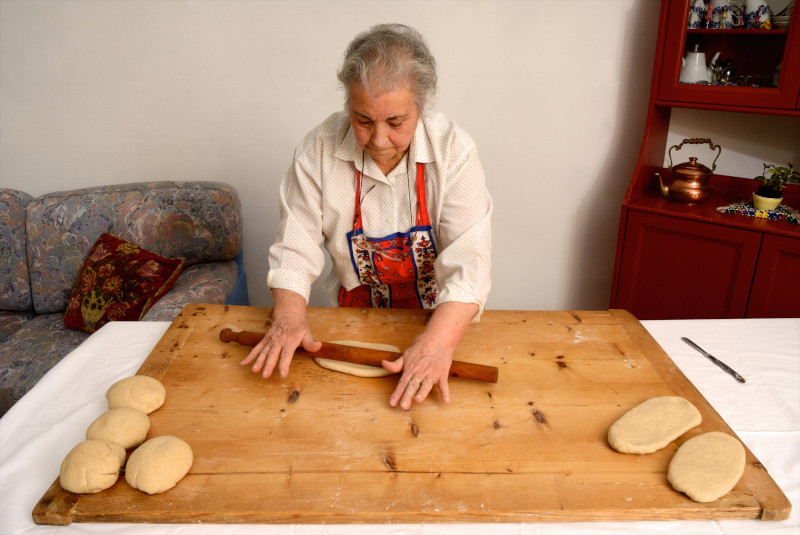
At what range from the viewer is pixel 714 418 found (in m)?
1.16

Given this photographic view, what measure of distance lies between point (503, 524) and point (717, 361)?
2.53 feet

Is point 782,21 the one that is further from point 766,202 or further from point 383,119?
point 383,119

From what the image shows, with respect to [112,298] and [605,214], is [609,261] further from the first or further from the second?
[112,298]

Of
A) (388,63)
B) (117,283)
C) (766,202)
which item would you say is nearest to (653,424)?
(388,63)

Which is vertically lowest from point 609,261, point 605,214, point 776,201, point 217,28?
point 609,261

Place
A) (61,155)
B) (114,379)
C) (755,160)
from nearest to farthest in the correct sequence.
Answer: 1. (114,379)
2. (755,160)
3. (61,155)

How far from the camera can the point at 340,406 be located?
1.20 m

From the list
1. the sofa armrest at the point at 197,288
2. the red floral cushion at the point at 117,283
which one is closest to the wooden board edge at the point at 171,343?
the sofa armrest at the point at 197,288

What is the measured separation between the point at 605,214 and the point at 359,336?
6.90ft

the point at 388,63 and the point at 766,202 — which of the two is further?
the point at 766,202

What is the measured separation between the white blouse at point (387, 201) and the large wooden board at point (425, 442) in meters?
0.20

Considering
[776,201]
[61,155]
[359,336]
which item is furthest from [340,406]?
[61,155]

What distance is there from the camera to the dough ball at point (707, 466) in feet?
3.17

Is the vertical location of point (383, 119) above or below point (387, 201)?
above
